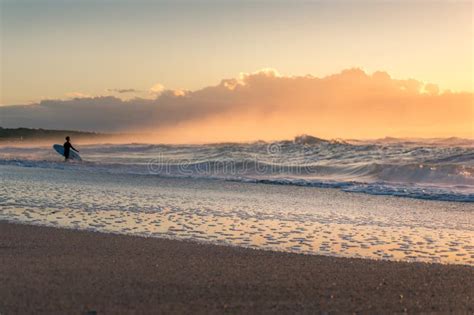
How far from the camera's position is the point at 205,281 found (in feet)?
18.4

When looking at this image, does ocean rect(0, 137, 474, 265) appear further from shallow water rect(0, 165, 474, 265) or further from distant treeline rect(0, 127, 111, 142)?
distant treeline rect(0, 127, 111, 142)

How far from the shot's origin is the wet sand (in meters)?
4.84

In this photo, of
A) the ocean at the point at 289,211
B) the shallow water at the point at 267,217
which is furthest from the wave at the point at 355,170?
the shallow water at the point at 267,217

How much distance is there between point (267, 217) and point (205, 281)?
510 cm

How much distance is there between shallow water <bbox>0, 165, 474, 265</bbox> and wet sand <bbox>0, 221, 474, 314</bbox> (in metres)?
0.87

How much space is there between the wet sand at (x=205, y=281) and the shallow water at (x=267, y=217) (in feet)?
2.86

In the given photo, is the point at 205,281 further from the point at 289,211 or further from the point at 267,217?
the point at 289,211

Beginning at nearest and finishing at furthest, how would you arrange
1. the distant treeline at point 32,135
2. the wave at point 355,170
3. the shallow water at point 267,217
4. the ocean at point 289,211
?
the shallow water at point 267,217, the ocean at point 289,211, the wave at point 355,170, the distant treeline at point 32,135

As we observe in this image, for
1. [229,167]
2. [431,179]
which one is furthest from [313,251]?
[229,167]

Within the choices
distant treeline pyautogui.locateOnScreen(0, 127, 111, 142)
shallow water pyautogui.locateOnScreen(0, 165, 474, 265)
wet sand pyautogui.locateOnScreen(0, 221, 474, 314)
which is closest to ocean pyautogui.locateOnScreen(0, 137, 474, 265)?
shallow water pyautogui.locateOnScreen(0, 165, 474, 265)

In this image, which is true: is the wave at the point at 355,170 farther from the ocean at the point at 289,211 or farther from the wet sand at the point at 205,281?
the wet sand at the point at 205,281

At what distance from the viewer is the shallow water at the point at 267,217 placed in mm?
8008

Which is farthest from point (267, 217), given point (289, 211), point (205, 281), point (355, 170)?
point (355, 170)

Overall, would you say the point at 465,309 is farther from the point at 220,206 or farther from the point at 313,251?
the point at 220,206
